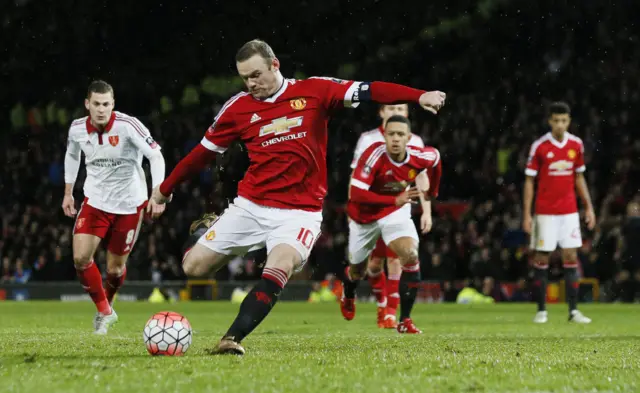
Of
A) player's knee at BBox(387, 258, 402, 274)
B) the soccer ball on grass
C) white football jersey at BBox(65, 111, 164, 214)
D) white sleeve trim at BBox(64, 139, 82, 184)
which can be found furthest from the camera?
player's knee at BBox(387, 258, 402, 274)

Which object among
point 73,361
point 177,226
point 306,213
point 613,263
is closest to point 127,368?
point 73,361

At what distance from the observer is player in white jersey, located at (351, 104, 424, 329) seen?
11164 millimetres

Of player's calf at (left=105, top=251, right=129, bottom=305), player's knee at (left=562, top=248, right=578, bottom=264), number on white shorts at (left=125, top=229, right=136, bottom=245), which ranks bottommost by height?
player's knee at (left=562, top=248, right=578, bottom=264)

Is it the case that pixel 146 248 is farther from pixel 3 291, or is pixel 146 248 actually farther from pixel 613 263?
pixel 613 263

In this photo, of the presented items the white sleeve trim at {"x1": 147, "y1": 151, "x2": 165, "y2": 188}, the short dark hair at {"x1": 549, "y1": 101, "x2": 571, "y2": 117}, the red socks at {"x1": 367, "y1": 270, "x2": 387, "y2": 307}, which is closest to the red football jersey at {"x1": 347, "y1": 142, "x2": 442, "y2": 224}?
the red socks at {"x1": 367, "y1": 270, "x2": 387, "y2": 307}

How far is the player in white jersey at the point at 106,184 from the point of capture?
9953 mm

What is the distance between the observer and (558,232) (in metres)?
13.4

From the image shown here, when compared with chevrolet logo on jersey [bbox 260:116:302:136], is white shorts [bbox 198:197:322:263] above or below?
below

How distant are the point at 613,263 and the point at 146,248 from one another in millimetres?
10555

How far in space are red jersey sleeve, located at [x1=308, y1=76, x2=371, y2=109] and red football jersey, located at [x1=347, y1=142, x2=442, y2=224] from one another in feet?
12.1

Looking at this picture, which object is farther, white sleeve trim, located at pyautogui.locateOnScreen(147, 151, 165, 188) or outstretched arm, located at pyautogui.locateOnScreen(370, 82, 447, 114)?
white sleeve trim, located at pyautogui.locateOnScreen(147, 151, 165, 188)

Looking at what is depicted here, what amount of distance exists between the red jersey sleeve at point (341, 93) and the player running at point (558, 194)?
6642 mm

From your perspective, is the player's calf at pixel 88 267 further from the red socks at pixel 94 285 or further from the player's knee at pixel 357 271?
the player's knee at pixel 357 271

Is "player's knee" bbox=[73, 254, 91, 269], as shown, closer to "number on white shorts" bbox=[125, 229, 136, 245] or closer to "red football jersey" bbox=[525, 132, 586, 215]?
"number on white shorts" bbox=[125, 229, 136, 245]
